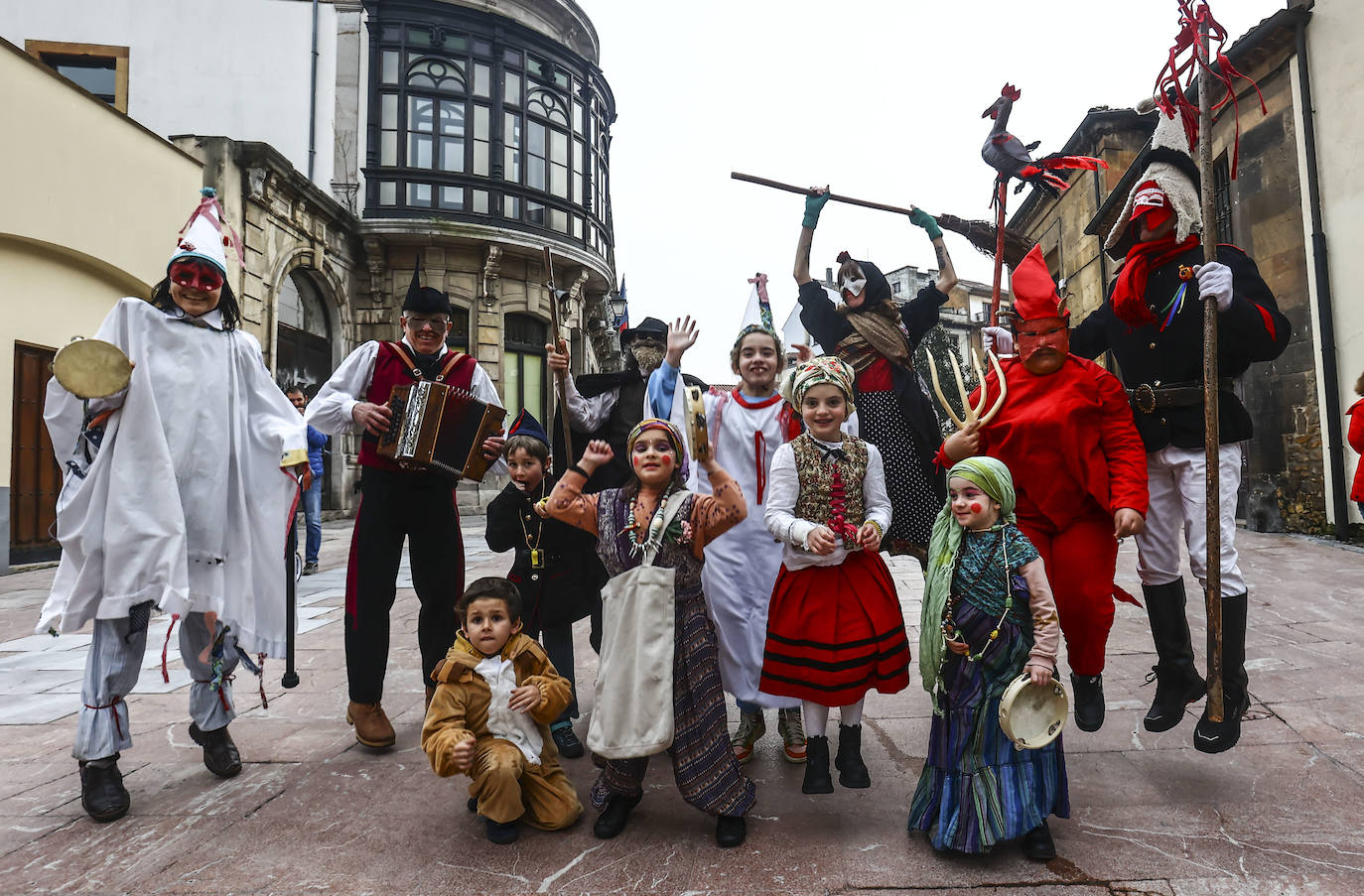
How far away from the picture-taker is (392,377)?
3455mm

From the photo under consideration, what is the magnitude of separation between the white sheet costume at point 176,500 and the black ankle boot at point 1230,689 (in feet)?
11.8

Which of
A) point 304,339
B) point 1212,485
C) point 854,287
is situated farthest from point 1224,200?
point 304,339

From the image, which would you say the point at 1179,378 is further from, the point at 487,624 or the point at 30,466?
the point at 30,466

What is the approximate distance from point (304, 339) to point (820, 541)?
13177mm

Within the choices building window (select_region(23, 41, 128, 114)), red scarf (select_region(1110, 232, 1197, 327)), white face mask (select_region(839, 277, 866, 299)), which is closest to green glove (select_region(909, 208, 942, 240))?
white face mask (select_region(839, 277, 866, 299))

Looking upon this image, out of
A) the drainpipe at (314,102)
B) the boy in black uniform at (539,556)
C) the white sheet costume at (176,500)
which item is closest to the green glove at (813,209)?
the boy in black uniform at (539,556)

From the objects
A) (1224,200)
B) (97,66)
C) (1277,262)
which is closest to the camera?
(1277,262)

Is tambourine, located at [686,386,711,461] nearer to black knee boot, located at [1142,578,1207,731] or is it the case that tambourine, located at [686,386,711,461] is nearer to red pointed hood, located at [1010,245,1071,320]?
red pointed hood, located at [1010,245,1071,320]

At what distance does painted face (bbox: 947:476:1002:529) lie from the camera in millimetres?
2412

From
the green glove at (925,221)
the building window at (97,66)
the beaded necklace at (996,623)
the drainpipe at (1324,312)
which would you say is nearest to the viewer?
the beaded necklace at (996,623)

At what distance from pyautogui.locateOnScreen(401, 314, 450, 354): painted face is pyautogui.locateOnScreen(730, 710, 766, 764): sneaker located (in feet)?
7.21

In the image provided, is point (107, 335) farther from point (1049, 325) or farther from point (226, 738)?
point (1049, 325)

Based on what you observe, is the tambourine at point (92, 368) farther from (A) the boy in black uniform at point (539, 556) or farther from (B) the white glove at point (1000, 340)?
(B) the white glove at point (1000, 340)

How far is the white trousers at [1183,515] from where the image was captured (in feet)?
9.52
